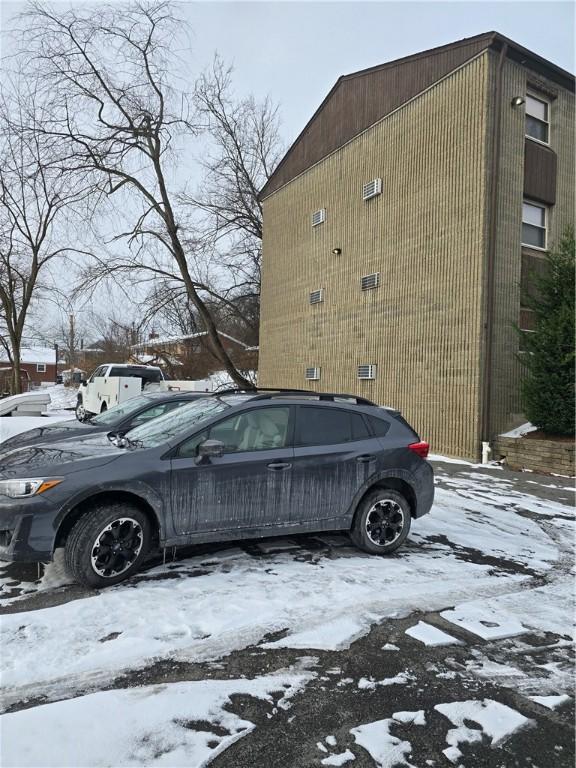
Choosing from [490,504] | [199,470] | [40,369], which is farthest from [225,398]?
[40,369]

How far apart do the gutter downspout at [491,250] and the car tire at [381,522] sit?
23.8 ft

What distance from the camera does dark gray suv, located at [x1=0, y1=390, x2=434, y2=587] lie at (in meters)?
3.79

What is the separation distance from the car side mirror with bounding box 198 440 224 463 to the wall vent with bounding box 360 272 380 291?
1164cm

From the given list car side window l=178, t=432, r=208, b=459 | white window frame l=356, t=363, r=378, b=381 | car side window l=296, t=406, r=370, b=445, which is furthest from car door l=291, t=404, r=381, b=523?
white window frame l=356, t=363, r=378, b=381

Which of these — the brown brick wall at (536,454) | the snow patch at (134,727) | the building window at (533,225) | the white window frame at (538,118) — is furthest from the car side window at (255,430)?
the white window frame at (538,118)

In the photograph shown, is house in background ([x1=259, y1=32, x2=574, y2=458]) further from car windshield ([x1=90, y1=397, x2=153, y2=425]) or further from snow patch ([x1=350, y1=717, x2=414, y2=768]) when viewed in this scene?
snow patch ([x1=350, y1=717, x2=414, y2=768])

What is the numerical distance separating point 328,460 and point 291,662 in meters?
2.03

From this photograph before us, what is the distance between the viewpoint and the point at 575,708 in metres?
2.71

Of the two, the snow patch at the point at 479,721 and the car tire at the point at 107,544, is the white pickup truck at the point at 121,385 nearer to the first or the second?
the car tire at the point at 107,544

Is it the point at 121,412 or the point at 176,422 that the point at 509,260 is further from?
the point at 176,422

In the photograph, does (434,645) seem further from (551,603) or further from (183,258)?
(183,258)

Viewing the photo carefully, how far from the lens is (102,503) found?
3.95 metres

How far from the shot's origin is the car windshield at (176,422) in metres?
4.55

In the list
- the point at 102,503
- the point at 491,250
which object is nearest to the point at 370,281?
the point at 491,250
